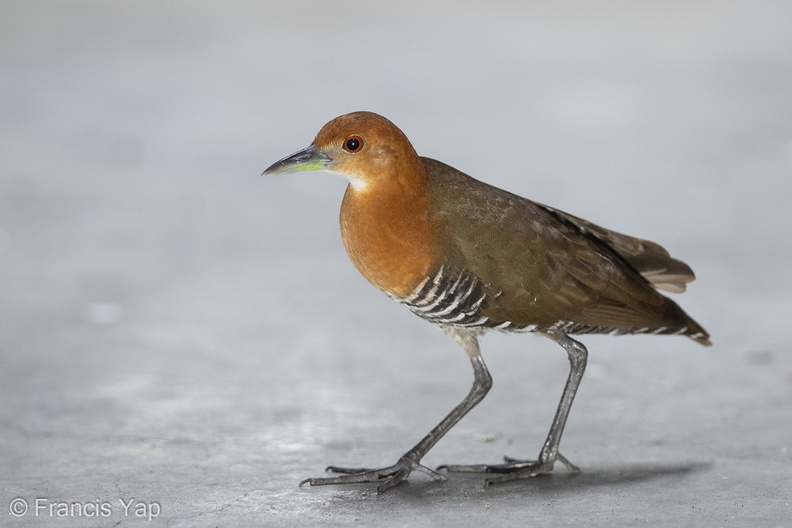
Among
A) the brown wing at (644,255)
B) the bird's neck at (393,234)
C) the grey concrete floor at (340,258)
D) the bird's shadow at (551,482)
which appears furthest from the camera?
the brown wing at (644,255)

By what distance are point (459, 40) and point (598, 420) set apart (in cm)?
921

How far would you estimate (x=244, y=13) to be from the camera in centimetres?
1433

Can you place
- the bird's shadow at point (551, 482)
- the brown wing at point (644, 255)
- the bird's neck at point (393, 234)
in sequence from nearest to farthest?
the bird's neck at point (393, 234) < the bird's shadow at point (551, 482) < the brown wing at point (644, 255)

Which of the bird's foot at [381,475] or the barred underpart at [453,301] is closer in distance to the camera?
the barred underpart at [453,301]

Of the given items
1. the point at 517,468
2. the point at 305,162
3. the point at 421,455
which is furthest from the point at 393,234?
the point at 517,468

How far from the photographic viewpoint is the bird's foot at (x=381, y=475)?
3.99m

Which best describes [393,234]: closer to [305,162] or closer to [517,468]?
[305,162]

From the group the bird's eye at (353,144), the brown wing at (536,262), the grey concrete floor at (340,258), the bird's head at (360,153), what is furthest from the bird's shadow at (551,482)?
the bird's eye at (353,144)

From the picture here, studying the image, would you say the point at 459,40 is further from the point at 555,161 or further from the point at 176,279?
the point at 176,279

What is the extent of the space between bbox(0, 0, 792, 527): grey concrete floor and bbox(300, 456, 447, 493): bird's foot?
5 cm

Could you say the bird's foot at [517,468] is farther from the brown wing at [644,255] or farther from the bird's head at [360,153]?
the bird's head at [360,153]

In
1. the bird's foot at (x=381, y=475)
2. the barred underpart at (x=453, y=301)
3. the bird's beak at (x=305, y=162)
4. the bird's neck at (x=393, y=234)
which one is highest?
the bird's beak at (x=305, y=162)

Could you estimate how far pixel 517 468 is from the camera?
4180 mm

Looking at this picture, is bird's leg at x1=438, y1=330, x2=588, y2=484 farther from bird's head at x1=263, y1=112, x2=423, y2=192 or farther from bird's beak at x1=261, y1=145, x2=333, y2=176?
bird's beak at x1=261, y1=145, x2=333, y2=176
